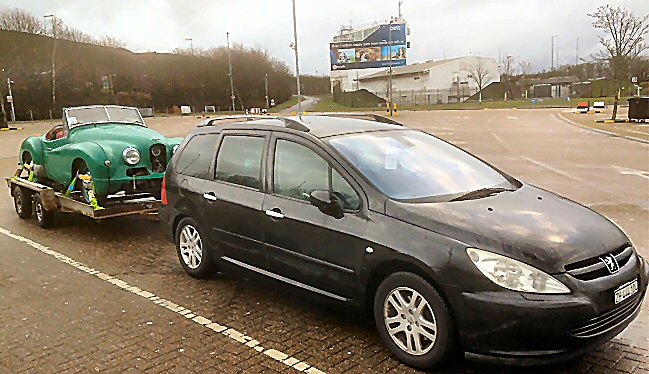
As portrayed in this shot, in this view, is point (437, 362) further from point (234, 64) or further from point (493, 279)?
point (234, 64)

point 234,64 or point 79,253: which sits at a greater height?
point 234,64

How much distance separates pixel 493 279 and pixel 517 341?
0.39m

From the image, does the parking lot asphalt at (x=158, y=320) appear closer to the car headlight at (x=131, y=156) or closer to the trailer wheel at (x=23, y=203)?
the trailer wheel at (x=23, y=203)

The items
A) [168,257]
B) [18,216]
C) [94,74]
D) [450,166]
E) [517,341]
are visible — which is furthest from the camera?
[94,74]

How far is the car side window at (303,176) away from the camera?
4320 mm

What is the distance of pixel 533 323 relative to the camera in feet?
10.9

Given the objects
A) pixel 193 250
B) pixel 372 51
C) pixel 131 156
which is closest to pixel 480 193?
pixel 193 250

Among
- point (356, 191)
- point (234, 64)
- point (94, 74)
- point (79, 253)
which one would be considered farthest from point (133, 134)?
point (234, 64)

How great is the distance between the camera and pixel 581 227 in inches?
152

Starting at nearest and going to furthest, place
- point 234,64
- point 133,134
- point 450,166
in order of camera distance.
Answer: point 450,166
point 133,134
point 234,64

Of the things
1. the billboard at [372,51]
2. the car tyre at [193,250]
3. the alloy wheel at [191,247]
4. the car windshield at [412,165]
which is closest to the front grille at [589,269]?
the car windshield at [412,165]

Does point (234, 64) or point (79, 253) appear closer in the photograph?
point (79, 253)

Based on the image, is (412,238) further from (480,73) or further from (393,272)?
(480,73)

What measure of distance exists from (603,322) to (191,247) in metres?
3.95
